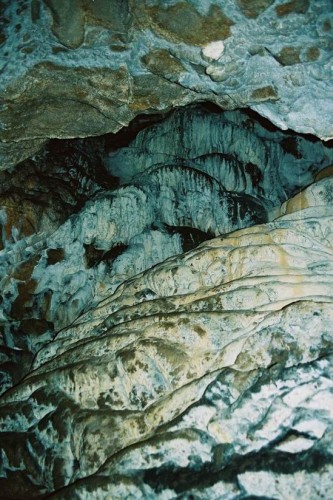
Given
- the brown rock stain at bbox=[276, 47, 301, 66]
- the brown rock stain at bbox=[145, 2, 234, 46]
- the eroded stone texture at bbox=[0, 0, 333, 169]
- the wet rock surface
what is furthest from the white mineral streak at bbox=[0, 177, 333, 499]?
the brown rock stain at bbox=[145, 2, 234, 46]

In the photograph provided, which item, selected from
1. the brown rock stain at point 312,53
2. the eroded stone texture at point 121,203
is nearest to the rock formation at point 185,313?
the brown rock stain at point 312,53

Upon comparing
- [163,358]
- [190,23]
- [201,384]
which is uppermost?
[190,23]

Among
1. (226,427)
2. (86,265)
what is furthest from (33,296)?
(226,427)

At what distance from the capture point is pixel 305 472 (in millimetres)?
1699

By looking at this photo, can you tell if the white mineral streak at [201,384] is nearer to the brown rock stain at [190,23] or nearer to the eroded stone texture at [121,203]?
the eroded stone texture at [121,203]

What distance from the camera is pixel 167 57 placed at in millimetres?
2500

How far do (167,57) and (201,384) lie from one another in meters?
1.83

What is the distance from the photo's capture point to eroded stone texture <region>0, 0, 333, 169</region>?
221cm

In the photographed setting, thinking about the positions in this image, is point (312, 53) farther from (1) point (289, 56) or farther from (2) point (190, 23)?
(2) point (190, 23)

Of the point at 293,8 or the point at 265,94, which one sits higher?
the point at 293,8

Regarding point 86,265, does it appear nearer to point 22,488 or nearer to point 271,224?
point 271,224

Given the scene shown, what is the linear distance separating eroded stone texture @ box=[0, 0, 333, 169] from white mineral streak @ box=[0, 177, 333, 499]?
100cm

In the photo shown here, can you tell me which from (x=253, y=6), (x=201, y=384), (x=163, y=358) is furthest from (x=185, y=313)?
(x=253, y=6)

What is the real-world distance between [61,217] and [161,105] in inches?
107
